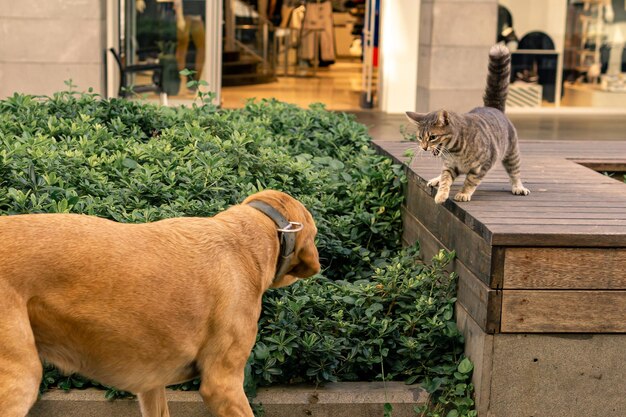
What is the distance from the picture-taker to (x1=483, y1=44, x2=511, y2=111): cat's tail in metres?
6.27

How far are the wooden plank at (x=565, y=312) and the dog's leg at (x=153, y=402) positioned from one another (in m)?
1.60

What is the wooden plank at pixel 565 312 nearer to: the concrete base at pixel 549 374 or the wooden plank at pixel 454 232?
the concrete base at pixel 549 374

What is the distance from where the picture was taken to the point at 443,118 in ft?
18.6

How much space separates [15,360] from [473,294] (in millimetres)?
2437

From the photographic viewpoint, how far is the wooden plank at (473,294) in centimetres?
472

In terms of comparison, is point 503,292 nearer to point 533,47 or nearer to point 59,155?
point 59,155

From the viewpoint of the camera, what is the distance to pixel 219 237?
3.96m

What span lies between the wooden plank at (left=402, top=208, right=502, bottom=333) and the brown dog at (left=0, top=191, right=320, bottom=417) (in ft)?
3.38

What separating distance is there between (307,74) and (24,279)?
2210 centimetres

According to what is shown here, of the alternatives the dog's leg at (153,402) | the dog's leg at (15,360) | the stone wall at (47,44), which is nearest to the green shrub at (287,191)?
the dog's leg at (153,402)

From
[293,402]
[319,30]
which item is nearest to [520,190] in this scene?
[293,402]

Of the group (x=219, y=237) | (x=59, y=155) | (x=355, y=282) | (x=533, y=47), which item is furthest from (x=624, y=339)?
(x=533, y=47)

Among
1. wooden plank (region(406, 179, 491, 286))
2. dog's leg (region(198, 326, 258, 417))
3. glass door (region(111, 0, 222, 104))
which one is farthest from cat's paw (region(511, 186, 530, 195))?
glass door (region(111, 0, 222, 104))

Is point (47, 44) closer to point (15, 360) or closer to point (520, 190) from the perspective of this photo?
point (520, 190)
